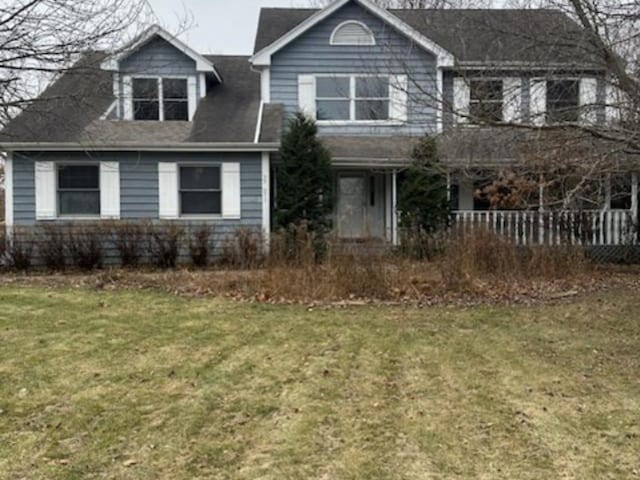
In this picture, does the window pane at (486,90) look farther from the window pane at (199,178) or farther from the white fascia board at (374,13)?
the window pane at (199,178)

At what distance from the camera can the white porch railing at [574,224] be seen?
562 inches

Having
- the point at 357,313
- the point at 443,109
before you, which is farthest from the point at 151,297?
the point at 443,109

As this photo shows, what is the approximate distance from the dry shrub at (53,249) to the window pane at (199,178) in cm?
337

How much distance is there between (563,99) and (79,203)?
456 inches

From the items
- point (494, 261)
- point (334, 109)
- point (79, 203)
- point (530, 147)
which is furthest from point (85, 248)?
point (530, 147)

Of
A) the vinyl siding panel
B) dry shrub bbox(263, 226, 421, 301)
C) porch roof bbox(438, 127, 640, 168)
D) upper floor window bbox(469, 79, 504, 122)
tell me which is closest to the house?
the vinyl siding panel

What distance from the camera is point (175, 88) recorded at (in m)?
16.1

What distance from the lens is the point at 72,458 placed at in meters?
3.53

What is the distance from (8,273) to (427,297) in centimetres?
906

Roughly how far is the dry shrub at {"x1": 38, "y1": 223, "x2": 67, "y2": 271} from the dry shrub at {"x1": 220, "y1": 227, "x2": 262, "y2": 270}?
3613 millimetres

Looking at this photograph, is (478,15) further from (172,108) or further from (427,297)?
(172,108)

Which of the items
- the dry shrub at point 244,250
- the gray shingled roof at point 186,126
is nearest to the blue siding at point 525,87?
the dry shrub at point 244,250

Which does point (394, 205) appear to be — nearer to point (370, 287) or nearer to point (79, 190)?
point (370, 287)

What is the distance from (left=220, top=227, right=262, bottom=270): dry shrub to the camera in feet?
38.9
